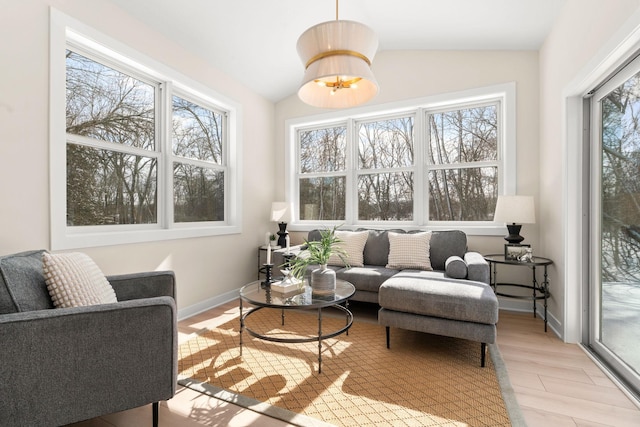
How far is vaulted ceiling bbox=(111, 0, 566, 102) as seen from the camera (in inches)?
108

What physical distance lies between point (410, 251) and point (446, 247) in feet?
1.26

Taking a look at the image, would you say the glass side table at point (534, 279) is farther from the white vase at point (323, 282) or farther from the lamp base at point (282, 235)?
the lamp base at point (282, 235)

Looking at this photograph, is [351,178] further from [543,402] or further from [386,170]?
[543,402]

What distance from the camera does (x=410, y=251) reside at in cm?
333

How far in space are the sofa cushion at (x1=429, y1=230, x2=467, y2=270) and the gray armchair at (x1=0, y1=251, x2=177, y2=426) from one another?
2654mm

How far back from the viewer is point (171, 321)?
151cm

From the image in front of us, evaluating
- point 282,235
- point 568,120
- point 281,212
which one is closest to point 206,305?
point 282,235

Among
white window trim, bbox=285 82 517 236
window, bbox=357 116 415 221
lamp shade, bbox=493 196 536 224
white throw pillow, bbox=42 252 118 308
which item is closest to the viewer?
white throw pillow, bbox=42 252 118 308

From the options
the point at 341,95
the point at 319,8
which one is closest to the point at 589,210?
the point at 341,95

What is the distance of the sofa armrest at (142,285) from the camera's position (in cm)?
198

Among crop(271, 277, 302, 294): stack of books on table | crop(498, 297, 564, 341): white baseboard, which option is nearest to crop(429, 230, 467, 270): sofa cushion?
crop(498, 297, 564, 341): white baseboard

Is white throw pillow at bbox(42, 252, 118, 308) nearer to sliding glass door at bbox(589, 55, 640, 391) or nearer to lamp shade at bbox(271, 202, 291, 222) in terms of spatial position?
lamp shade at bbox(271, 202, 291, 222)

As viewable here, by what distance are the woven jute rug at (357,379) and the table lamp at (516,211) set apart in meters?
1.18

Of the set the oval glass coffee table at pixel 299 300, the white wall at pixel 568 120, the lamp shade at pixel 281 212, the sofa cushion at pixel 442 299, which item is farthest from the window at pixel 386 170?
the oval glass coffee table at pixel 299 300
